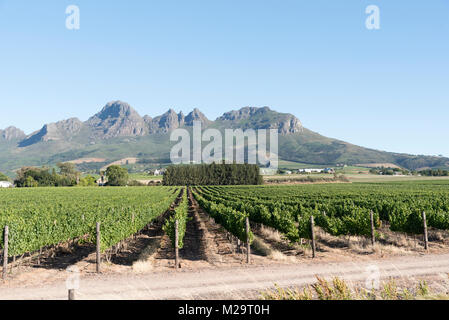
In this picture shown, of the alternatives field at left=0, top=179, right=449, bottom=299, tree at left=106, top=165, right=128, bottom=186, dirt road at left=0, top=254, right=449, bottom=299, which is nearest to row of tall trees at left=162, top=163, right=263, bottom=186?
tree at left=106, top=165, right=128, bottom=186

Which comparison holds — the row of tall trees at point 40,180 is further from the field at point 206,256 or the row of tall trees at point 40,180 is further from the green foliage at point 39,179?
the field at point 206,256

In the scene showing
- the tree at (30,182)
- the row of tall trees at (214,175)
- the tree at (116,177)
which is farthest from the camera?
the row of tall trees at (214,175)

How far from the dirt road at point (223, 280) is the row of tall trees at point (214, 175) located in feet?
408

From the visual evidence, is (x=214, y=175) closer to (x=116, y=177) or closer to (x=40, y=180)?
(x=116, y=177)

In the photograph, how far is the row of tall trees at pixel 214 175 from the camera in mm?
139125

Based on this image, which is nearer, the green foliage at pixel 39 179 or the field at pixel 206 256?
the field at pixel 206 256

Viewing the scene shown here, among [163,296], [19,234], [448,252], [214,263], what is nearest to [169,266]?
[214,263]

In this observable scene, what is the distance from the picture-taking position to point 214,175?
144 meters

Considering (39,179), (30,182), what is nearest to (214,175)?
(39,179)

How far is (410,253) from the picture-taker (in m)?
16.0

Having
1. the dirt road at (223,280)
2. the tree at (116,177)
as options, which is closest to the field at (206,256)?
the dirt road at (223,280)

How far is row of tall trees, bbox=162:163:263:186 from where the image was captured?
139125 millimetres

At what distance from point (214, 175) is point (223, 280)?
435 ft

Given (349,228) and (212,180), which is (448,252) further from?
(212,180)
